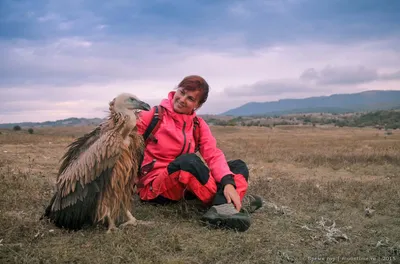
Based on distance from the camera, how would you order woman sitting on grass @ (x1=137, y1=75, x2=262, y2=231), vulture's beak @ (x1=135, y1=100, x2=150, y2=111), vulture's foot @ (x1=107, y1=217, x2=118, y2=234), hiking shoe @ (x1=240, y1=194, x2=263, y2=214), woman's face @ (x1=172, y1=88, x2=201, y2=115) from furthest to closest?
hiking shoe @ (x1=240, y1=194, x2=263, y2=214), woman's face @ (x1=172, y1=88, x2=201, y2=115), woman sitting on grass @ (x1=137, y1=75, x2=262, y2=231), vulture's beak @ (x1=135, y1=100, x2=150, y2=111), vulture's foot @ (x1=107, y1=217, x2=118, y2=234)

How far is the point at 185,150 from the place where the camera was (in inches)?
223

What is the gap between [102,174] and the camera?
4680mm

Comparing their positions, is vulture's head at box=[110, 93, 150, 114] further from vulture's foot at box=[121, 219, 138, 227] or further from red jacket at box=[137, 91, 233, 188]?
vulture's foot at box=[121, 219, 138, 227]

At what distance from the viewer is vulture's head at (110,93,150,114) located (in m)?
4.92

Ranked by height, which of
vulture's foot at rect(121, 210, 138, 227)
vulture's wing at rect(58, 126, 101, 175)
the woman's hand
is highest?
vulture's wing at rect(58, 126, 101, 175)

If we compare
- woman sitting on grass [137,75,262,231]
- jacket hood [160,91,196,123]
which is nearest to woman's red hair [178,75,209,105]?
woman sitting on grass [137,75,262,231]

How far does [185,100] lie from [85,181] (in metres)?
1.73

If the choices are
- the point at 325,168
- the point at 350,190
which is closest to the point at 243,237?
the point at 350,190

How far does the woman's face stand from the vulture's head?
0.67 m

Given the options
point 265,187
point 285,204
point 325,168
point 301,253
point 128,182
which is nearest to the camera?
point 301,253

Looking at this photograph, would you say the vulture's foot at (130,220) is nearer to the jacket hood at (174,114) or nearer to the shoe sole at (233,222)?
the shoe sole at (233,222)

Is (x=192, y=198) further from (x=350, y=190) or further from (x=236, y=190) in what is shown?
(x=350, y=190)

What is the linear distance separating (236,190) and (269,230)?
0.68 m

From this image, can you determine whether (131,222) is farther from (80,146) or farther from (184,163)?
(80,146)
